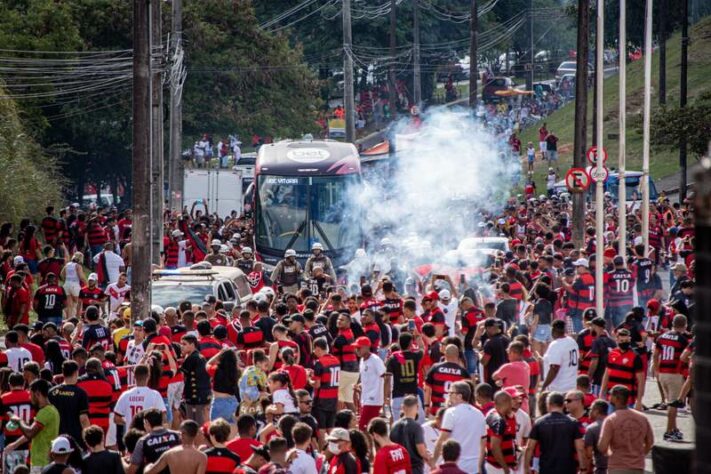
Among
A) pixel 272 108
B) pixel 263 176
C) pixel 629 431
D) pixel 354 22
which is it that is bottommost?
pixel 629 431

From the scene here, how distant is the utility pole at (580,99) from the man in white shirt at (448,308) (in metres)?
10.9

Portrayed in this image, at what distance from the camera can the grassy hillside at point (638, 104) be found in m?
54.7

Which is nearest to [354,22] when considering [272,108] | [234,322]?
[272,108]

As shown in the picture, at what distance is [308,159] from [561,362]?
54.3ft

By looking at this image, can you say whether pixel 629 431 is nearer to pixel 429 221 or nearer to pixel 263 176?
pixel 263 176

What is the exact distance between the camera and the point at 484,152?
140 ft

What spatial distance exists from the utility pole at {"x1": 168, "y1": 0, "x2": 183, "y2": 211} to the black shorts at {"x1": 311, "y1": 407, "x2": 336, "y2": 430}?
18547 millimetres

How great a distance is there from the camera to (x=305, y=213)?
2977cm

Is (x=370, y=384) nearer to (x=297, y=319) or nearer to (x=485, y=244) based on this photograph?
(x=297, y=319)

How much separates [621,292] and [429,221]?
14.3 metres

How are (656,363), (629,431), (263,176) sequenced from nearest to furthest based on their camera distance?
(629,431) → (656,363) → (263,176)

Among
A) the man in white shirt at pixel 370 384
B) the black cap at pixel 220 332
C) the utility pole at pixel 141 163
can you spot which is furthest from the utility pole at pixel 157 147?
the man in white shirt at pixel 370 384

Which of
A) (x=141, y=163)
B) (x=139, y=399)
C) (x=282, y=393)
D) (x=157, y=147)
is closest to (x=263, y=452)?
(x=282, y=393)

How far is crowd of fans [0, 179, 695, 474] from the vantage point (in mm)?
10242
